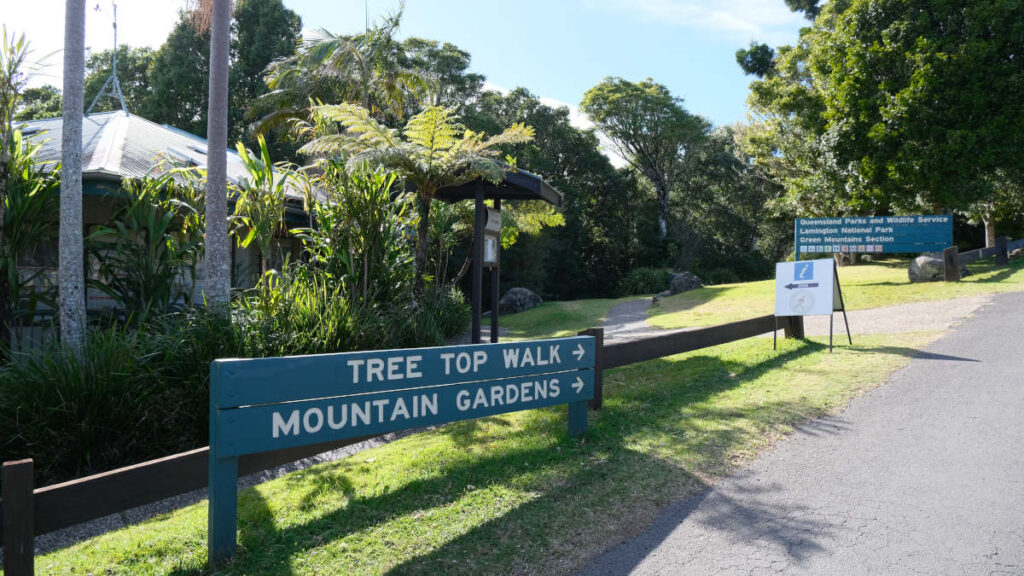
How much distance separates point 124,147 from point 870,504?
12170 mm

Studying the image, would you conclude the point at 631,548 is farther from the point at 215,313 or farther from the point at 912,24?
the point at 912,24

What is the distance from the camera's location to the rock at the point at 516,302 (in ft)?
83.1

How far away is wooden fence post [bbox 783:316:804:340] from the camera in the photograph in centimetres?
1073

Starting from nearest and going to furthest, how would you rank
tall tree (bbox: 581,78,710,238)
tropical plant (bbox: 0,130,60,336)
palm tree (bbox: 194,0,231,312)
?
tropical plant (bbox: 0,130,60,336) → palm tree (bbox: 194,0,231,312) → tall tree (bbox: 581,78,710,238)

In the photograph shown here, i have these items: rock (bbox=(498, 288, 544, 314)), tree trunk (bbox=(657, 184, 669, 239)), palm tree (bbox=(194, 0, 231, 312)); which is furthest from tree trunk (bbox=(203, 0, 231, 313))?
tree trunk (bbox=(657, 184, 669, 239))

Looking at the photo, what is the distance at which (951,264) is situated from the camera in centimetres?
1753

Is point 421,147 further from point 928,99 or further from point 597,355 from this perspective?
point 928,99

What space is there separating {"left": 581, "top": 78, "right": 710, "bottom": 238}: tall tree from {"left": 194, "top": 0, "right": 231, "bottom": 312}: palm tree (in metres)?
31.1

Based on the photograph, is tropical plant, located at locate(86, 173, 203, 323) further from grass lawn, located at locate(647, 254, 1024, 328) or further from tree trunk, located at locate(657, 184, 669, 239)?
tree trunk, located at locate(657, 184, 669, 239)

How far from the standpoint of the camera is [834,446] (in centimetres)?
552

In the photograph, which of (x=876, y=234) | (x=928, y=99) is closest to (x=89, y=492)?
(x=876, y=234)

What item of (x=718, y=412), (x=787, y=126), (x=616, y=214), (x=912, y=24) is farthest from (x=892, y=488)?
(x=616, y=214)

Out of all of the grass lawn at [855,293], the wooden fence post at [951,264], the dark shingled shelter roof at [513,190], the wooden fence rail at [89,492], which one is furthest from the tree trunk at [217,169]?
the wooden fence post at [951,264]

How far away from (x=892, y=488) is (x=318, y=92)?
18473mm
